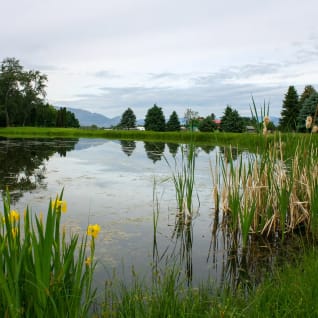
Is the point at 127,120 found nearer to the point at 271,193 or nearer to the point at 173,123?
the point at 173,123

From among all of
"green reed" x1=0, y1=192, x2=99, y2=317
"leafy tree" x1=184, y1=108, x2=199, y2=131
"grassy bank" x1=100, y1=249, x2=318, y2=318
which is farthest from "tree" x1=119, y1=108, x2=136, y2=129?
"green reed" x1=0, y1=192, x2=99, y2=317

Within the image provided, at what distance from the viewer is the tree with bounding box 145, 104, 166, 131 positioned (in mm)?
54719

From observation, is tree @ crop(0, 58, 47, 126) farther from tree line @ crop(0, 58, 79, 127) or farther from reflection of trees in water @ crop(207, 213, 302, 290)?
reflection of trees in water @ crop(207, 213, 302, 290)

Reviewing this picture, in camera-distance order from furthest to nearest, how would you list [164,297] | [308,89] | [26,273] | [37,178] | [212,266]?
[308,89] < [37,178] < [212,266] < [164,297] < [26,273]

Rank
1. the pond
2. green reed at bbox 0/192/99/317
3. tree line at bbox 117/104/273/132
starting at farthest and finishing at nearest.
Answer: tree line at bbox 117/104/273/132
the pond
green reed at bbox 0/192/99/317

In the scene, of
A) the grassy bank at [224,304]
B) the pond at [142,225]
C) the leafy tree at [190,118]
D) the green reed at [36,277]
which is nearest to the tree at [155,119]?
the pond at [142,225]

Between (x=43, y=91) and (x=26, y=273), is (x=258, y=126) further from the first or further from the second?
(x=43, y=91)

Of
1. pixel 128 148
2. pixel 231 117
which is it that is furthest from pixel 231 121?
pixel 128 148

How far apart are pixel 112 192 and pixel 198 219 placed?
297cm

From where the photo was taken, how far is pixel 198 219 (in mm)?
6688

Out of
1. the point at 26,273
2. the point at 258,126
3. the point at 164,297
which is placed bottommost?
the point at 164,297

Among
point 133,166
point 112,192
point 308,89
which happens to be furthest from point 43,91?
point 112,192

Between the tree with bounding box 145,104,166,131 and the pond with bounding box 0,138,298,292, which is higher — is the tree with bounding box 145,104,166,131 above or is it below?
above

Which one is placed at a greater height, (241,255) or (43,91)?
(43,91)
